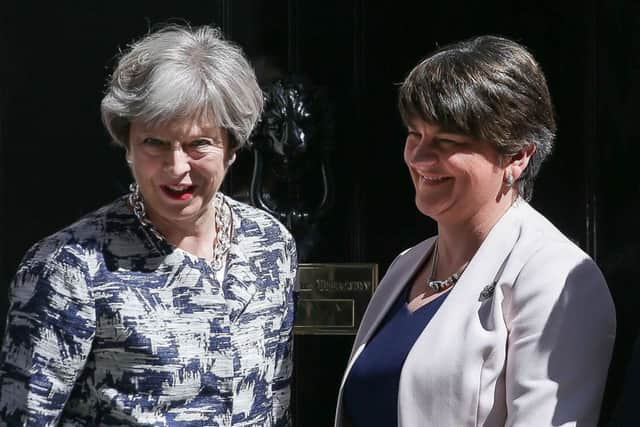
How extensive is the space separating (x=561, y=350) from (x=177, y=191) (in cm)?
73

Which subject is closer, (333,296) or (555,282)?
(555,282)

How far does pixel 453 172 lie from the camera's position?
212cm

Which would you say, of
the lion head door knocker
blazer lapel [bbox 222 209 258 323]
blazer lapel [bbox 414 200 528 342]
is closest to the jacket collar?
blazer lapel [bbox 414 200 528 342]

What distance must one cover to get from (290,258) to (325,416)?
21.5 inches

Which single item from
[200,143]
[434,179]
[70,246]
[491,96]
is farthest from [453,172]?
[70,246]

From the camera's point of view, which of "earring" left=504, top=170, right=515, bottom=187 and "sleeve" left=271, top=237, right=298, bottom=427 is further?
"sleeve" left=271, top=237, right=298, bottom=427

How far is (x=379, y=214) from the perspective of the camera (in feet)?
9.33

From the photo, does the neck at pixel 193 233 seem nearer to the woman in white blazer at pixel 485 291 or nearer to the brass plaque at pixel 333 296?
the woman in white blazer at pixel 485 291

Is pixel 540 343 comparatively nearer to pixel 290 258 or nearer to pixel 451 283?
pixel 451 283

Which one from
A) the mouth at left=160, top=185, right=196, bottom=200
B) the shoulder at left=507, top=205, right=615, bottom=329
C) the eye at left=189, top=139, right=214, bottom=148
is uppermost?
the eye at left=189, top=139, right=214, bottom=148

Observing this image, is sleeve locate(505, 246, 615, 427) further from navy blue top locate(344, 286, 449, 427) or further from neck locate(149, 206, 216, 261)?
neck locate(149, 206, 216, 261)

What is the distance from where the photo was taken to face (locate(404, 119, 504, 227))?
6.92 ft

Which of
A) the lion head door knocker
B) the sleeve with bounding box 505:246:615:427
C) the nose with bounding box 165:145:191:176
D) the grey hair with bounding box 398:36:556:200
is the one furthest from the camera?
the lion head door knocker

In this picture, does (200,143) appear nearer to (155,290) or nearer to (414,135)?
(155,290)
